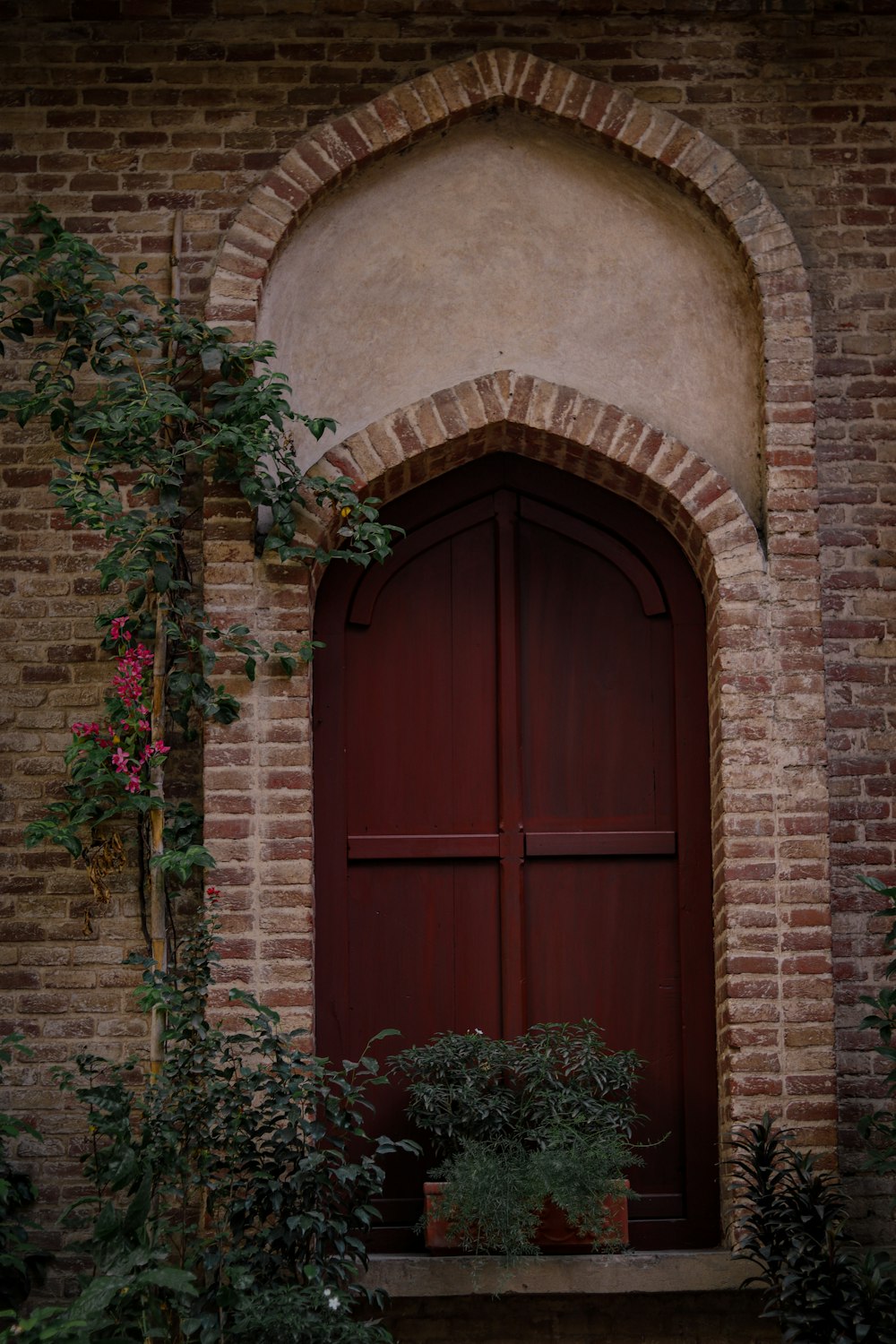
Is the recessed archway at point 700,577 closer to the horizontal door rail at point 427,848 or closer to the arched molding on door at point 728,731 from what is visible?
the arched molding on door at point 728,731

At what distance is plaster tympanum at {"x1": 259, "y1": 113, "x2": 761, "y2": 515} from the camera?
702cm

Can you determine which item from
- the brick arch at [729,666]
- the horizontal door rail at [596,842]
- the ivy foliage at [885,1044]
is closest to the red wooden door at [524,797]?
the horizontal door rail at [596,842]

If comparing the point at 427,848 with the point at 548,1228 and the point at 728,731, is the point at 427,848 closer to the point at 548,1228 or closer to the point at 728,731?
the point at 728,731

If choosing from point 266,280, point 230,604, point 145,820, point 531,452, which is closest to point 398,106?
point 266,280

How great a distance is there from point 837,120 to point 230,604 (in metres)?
3.04

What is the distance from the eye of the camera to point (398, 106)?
23.0 feet

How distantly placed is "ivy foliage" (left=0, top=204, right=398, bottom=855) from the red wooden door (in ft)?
1.32

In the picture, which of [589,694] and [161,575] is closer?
[161,575]

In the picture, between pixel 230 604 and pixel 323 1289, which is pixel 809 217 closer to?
pixel 230 604

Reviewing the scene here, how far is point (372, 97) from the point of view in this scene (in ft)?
23.4

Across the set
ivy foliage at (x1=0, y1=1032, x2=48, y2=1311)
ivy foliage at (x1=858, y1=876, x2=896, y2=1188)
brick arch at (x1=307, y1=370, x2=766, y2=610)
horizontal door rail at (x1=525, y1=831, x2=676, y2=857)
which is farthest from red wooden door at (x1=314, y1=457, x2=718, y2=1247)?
ivy foliage at (x1=0, y1=1032, x2=48, y2=1311)

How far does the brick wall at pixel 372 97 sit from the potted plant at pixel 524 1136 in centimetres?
120

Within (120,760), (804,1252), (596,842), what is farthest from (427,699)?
(804,1252)

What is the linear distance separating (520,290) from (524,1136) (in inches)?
126
